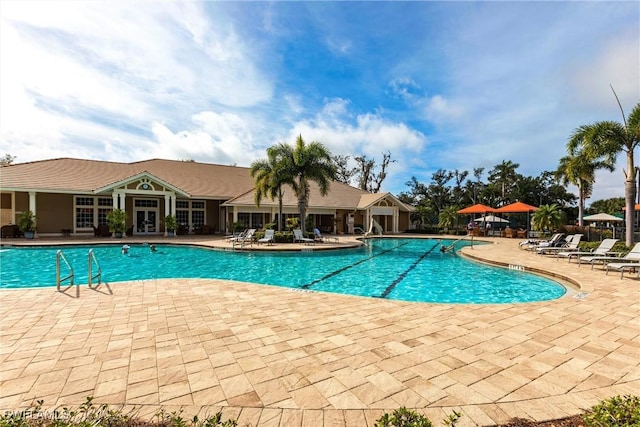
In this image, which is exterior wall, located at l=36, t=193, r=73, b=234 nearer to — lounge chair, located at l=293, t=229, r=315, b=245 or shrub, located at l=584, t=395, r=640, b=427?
lounge chair, located at l=293, t=229, r=315, b=245

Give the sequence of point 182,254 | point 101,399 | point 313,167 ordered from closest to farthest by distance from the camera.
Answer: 1. point 101,399
2. point 182,254
3. point 313,167

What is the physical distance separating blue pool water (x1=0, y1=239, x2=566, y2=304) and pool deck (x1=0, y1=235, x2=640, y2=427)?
2.87 m

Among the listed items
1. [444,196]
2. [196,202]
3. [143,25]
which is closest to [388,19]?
[143,25]

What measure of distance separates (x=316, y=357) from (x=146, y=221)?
80.4 feet

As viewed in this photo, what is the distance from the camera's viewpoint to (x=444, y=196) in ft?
154

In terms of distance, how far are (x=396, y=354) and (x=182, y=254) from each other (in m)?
14.3

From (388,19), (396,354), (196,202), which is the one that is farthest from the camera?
(196,202)

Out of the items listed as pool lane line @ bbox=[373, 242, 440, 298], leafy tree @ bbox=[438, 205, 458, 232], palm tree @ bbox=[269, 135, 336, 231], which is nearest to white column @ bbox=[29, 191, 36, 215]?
palm tree @ bbox=[269, 135, 336, 231]

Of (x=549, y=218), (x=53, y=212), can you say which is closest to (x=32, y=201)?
(x=53, y=212)

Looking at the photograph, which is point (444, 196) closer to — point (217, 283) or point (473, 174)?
point (473, 174)

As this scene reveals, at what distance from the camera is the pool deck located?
273 centimetres

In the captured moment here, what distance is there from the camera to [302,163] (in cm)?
1928

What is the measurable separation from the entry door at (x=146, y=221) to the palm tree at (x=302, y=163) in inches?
466

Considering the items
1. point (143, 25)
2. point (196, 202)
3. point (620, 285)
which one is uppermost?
point (143, 25)
